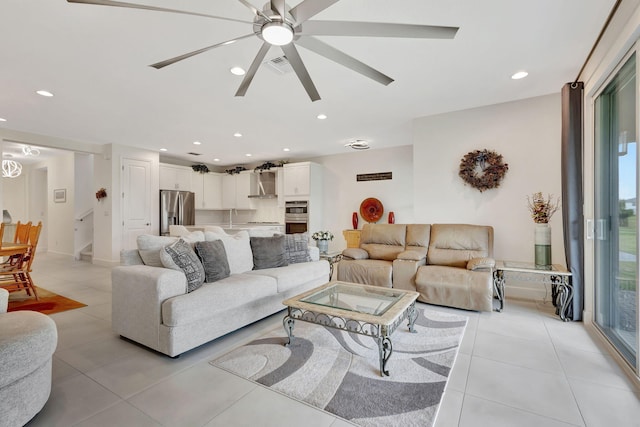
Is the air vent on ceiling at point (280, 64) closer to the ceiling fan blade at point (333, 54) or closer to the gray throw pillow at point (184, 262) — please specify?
the ceiling fan blade at point (333, 54)

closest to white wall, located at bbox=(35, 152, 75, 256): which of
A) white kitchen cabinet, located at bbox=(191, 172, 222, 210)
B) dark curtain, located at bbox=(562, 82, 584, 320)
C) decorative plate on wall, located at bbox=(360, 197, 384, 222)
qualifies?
white kitchen cabinet, located at bbox=(191, 172, 222, 210)

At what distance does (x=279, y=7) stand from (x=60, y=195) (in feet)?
29.8

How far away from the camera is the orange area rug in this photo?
346cm

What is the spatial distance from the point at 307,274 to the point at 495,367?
2082mm

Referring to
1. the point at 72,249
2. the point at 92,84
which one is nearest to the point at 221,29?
the point at 92,84

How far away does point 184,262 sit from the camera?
259 cm

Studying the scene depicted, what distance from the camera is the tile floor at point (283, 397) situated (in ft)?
5.29

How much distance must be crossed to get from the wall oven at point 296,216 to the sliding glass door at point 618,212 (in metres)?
5.13

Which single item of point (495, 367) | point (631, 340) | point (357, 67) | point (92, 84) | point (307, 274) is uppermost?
point (92, 84)

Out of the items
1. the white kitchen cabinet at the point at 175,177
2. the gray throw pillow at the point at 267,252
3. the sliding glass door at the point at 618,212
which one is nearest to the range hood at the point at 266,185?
the white kitchen cabinet at the point at 175,177

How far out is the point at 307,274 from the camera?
11.8ft

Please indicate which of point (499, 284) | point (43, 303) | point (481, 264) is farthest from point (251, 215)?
point (499, 284)

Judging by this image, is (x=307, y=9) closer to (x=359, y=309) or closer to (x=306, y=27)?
(x=306, y=27)

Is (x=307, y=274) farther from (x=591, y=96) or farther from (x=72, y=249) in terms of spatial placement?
(x=72, y=249)
